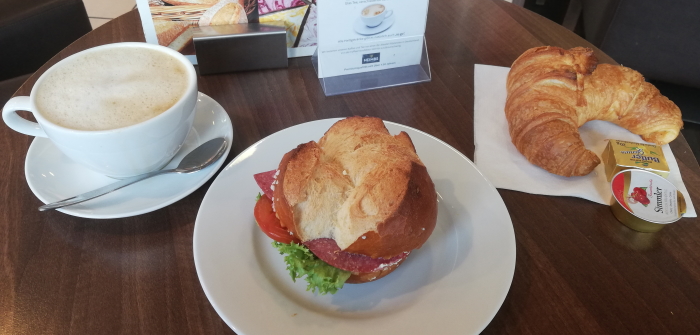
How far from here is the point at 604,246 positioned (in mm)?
987

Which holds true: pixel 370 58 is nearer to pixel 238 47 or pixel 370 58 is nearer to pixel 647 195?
pixel 238 47

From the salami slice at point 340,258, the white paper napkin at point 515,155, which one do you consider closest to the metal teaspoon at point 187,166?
the salami slice at point 340,258

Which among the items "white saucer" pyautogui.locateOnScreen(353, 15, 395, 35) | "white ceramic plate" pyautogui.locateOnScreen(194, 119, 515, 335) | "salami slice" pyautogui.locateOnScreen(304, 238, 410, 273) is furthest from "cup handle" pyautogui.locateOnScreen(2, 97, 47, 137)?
"white saucer" pyautogui.locateOnScreen(353, 15, 395, 35)

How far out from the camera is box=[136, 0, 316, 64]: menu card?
1283 mm

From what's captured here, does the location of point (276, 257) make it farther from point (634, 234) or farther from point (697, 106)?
point (697, 106)

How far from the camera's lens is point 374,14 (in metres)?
1.29

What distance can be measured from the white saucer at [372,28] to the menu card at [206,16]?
170 mm

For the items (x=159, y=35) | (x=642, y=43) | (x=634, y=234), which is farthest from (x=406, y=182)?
(x=642, y=43)

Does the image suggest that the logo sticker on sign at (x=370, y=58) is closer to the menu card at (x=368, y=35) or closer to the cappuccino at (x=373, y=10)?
the menu card at (x=368, y=35)

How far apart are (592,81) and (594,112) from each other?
98 mm

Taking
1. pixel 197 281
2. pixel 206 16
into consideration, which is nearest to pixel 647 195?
pixel 197 281

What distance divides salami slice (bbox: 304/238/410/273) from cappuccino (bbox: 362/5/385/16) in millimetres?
732

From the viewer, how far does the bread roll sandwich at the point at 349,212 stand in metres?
0.80

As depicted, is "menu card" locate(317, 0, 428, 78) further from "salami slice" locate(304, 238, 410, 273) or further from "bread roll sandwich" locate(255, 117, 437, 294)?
"salami slice" locate(304, 238, 410, 273)
